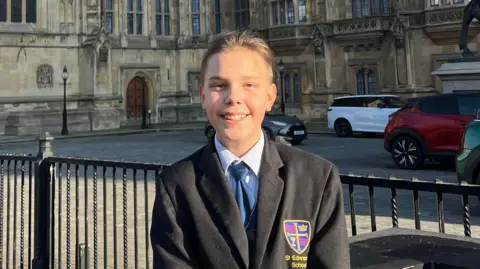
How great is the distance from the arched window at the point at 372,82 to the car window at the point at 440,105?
14.4 m

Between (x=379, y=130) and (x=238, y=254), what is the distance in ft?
71.0

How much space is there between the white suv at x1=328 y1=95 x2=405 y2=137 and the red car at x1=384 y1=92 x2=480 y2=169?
824 cm

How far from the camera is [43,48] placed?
30016 millimetres

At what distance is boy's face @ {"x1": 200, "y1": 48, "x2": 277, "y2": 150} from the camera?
211 cm

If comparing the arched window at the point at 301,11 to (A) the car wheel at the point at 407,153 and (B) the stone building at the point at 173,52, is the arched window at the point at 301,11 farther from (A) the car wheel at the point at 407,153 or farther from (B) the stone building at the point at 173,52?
(A) the car wheel at the point at 407,153

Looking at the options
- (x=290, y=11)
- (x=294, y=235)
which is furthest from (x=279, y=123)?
(x=294, y=235)

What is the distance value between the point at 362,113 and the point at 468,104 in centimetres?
1033

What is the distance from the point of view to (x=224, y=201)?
205cm

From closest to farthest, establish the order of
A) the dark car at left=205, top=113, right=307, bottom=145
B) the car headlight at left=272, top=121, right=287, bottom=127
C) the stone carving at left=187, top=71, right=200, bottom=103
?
the dark car at left=205, top=113, right=307, bottom=145
the car headlight at left=272, top=121, right=287, bottom=127
the stone carving at left=187, top=71, right=200, bottom=103

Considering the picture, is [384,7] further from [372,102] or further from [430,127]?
[430,127]

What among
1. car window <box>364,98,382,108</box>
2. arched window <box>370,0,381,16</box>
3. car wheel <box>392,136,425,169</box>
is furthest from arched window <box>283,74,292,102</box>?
car wheel <box>392,136,425,169</box>

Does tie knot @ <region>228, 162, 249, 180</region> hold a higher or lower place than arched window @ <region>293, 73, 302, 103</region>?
lower

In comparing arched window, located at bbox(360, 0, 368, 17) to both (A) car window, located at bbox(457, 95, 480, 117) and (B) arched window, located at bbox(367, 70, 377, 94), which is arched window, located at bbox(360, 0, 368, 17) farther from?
(A) car window, located at bbox(457, 95, 480, 117)

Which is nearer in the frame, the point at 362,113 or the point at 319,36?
the point at 362,113
